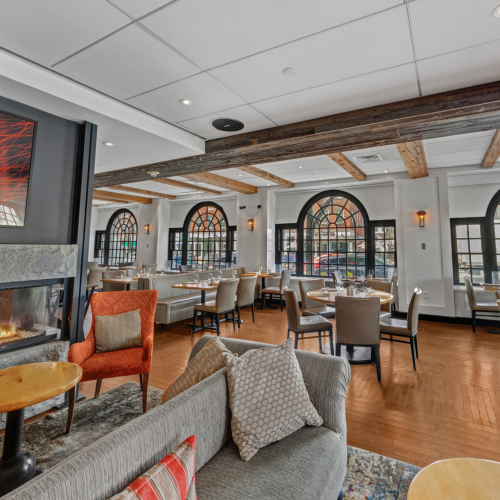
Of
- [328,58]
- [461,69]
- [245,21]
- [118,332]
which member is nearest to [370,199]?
[461,69]

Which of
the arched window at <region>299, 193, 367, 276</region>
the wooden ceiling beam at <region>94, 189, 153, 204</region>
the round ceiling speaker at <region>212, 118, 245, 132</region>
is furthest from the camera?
the wooden ceiling beam at <region>94, 189, 153, 204</region>

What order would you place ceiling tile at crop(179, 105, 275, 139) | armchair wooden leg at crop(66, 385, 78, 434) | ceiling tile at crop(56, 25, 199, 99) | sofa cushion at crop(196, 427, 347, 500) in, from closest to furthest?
1. sofa cushion at crop(196, 427, 347, 500)
2. ceiling tile at crop(56, 25, 199, 99)
3. armchair wooden leg at crop(66, 385, 78, 434)
4. ceiling tile at crop(179, 105, 275, 139)

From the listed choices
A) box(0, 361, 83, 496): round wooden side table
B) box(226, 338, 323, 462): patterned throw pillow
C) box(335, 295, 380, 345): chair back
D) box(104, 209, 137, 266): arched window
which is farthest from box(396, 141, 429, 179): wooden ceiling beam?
box(104, 209, 137, 266): arched window

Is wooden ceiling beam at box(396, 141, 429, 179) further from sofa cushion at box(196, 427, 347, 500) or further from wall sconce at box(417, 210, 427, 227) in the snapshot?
sofa cushion at box(196, 427, 347, 500)

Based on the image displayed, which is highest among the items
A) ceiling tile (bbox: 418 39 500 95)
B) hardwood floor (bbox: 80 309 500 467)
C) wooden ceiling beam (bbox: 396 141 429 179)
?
wooden ceiling beam (bbox: 396 141 429 179)

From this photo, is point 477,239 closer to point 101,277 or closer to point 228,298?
point 228,298

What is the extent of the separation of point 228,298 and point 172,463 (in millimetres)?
4097

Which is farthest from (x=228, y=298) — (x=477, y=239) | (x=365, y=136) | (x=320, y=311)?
(x=477, y=239)

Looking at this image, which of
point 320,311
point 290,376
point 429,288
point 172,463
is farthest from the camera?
point 429,288

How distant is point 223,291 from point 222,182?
2992 mm

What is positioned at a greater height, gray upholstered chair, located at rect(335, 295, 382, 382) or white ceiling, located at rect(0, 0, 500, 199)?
white ceiling, located at rect(0, 0, 500, 199)

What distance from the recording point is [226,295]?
499 cm

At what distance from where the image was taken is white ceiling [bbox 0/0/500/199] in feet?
6.17

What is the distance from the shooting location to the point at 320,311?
4500 mm
